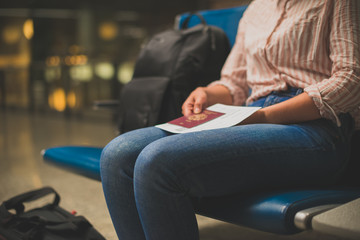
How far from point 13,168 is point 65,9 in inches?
244

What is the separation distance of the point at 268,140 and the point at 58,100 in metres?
6.98

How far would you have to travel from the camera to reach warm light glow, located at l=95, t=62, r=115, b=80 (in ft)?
20.8

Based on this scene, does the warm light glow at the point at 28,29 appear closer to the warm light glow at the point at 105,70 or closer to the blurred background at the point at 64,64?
the blurred background at the point at 64,64

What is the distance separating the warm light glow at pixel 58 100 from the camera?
7.33 meters

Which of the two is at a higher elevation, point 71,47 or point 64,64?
point 71,47

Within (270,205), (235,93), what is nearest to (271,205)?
(270,205)

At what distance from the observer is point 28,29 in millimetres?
8867

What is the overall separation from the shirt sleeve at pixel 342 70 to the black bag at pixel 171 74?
2.71 feet

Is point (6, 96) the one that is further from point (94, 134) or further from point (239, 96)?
point (239, 96)

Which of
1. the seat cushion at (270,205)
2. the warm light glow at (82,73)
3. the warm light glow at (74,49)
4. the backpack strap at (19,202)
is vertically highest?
the seat cushion at (270,205)

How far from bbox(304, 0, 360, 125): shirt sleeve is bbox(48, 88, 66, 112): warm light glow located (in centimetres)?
651

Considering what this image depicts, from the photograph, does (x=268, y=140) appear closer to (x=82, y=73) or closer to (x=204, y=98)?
(x=204, y=98)

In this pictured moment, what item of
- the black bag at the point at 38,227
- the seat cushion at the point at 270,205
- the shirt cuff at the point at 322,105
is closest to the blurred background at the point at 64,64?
the black bag at the point at 38,227

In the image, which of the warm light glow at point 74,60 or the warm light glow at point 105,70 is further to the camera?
the warm light glow at point 74,60
